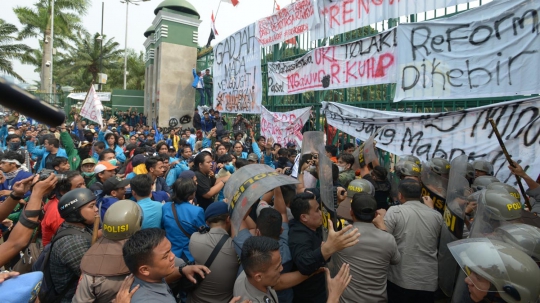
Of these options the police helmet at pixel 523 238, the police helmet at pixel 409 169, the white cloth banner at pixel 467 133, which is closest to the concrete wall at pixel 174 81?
the white cloth banner at pixel 467 133

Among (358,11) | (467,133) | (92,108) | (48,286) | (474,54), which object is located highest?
(358,11)

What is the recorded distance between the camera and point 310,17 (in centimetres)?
748

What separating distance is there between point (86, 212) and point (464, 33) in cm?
504

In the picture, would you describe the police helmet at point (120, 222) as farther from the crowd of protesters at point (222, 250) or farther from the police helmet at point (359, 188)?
the police helmet at point (359, 188)

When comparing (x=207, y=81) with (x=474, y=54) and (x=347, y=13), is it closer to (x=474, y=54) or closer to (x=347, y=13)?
(x=347, y=13)

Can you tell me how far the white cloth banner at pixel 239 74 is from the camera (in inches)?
384

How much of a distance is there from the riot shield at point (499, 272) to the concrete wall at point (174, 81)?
1730cm

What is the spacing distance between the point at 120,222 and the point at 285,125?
6.24m

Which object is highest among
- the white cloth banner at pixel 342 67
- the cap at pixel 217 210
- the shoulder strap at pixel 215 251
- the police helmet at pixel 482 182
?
the white cloth banner at pixel 342 67

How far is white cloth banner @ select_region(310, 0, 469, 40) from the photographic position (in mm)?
5361

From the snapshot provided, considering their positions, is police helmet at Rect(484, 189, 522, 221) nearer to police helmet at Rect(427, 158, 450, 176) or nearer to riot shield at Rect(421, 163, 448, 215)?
riot shield at Rect(421, 163, 448, 215)

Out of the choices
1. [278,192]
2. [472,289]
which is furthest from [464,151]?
[472,289]

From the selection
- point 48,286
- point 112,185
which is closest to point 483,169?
point 112,185

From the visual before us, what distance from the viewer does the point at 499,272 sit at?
1.66m
